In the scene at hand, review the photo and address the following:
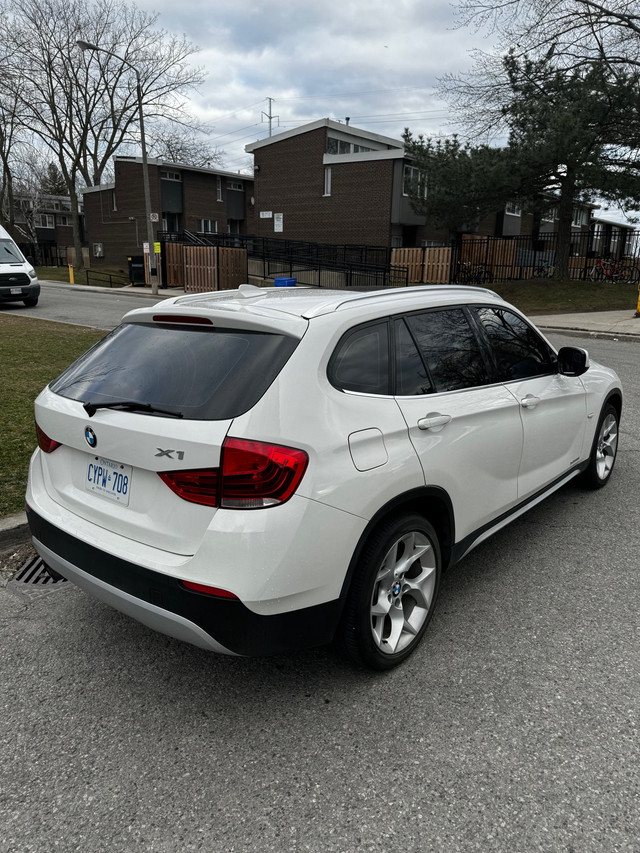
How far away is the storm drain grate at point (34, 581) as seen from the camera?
3578 mm

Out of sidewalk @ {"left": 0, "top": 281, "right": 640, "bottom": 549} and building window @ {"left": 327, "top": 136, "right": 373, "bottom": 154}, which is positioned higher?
building window @ {"left": 327, "top": 136, "right": 373, "bottom": 154}

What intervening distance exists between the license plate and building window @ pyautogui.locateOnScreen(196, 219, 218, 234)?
44.2 metres

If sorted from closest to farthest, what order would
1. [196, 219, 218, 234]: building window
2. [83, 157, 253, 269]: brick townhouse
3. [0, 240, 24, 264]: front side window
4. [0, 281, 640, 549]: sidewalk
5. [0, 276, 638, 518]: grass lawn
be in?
1. [0, 276, 638, 518]: grass lawn
2. [0, 281, 640, 549]: sidewalk
3. [0, 240, 24, 264]: front side window
4. [83, 157, 253, 269]: brick townhouse
5. [196, 219, 218, 234]: building window

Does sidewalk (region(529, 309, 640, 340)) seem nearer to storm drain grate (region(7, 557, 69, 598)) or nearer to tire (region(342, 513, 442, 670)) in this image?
tire (region(342, 513, 442, 670))

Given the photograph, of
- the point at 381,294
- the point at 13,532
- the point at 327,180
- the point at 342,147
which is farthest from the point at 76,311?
the point at 342,147

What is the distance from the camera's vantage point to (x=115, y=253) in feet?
153

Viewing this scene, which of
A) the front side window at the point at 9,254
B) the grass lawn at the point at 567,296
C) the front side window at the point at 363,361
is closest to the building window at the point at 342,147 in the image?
the grass lawn at the point at 567,296

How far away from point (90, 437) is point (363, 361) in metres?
1.19

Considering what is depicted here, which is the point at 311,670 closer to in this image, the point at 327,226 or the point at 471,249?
the point at 471,249

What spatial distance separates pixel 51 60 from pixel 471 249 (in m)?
28.4

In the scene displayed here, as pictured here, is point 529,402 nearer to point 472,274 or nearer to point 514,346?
point 514,346

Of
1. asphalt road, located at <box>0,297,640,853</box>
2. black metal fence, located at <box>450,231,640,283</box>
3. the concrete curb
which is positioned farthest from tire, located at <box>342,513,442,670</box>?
black metal fence, located at <box>450,231,640,283</box>

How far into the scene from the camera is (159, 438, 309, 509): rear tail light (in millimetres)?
2256

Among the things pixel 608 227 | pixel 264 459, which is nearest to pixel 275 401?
pixel 264 459
